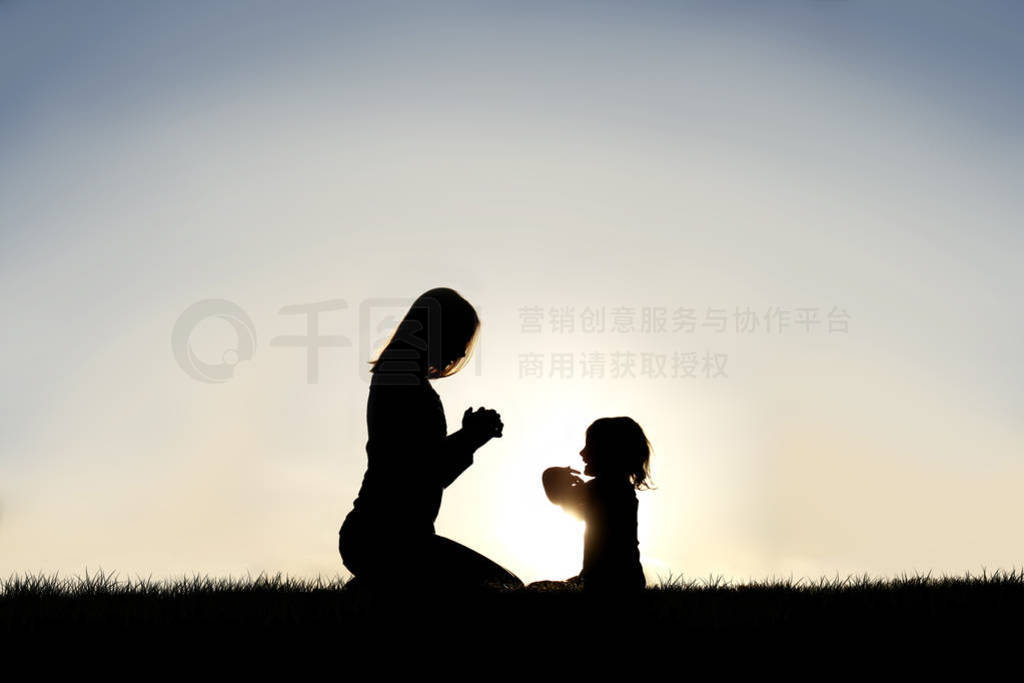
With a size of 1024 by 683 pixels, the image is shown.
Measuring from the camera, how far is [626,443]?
7379 mm

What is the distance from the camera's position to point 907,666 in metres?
4.98

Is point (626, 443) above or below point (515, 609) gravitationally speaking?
above

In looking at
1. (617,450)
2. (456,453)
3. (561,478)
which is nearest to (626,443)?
(617,450)

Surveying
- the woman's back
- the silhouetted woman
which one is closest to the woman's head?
the silhouetted woman

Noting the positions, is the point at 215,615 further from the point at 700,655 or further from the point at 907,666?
the point at 907,666

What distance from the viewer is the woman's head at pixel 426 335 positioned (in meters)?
6.91

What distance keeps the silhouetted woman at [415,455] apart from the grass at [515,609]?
0.27m

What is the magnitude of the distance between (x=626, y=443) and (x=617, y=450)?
10cm

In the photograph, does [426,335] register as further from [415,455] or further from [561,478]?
[561,478]

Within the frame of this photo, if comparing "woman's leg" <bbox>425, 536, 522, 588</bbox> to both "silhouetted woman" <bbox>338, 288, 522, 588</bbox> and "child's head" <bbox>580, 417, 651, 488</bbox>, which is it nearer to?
"silhouetted woman" <bbox>338, 288, 522, 588</bbox>

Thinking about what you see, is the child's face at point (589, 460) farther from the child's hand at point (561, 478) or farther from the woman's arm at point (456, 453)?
the woman's arm at point (456, 453)

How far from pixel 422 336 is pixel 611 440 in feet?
5.85

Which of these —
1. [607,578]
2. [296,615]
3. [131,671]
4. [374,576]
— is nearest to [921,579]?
[607,578]

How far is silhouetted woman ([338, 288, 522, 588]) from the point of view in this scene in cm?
670
